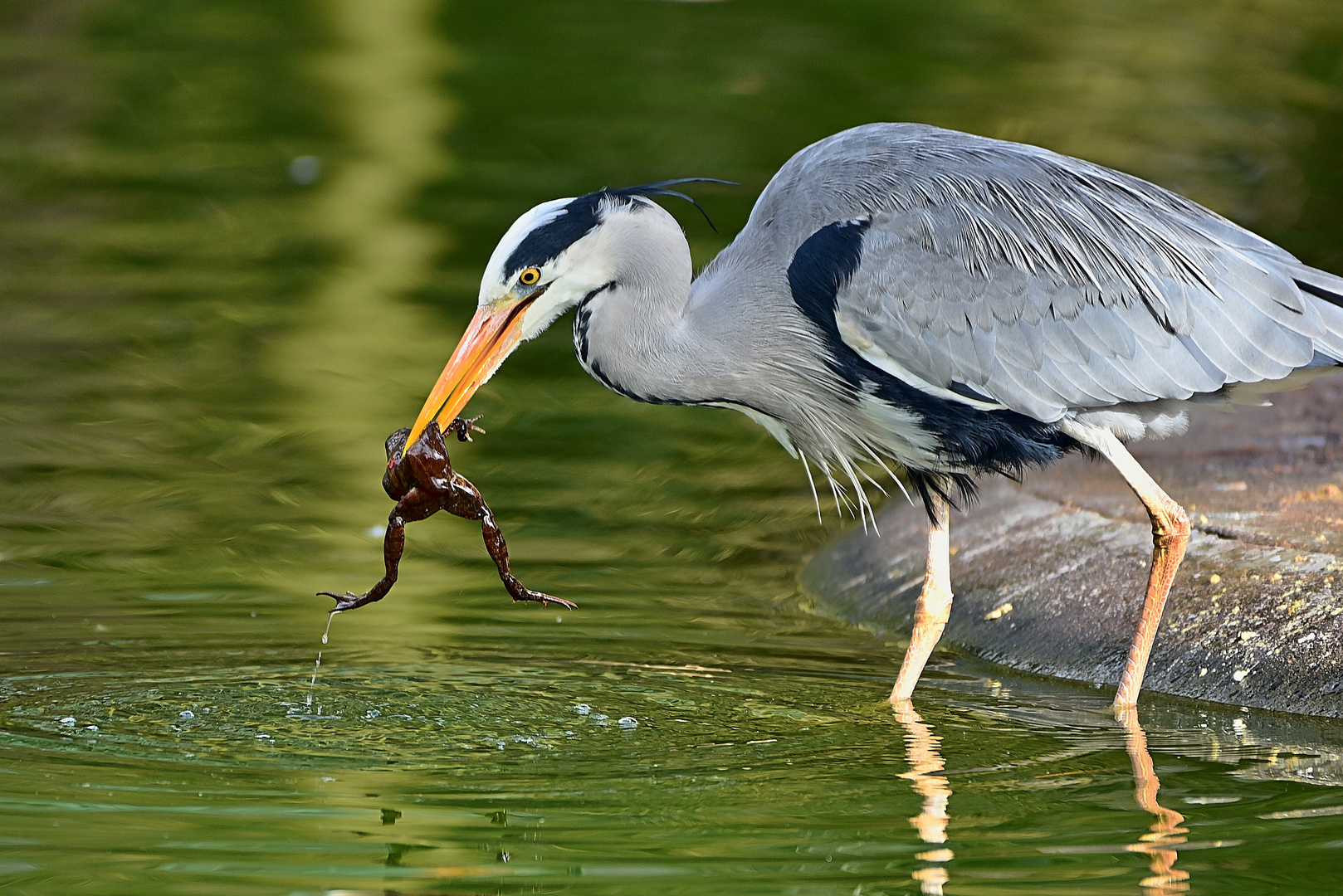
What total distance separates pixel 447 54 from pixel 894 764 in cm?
1747

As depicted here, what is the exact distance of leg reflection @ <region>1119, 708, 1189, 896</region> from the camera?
4875 millimetres

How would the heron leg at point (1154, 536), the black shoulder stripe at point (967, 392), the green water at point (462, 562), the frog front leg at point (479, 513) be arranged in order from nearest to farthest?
the green water at point (462, 562)
the frog front leg at point (479, 513)
the heron leg at point (1154, 536)
the black shoulder stripe at point (967, 392)

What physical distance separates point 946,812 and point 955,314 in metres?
2.14

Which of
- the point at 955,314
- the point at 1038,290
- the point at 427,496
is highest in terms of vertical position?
the point at 1038,290

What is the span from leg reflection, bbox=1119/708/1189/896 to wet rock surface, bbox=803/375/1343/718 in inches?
26.9

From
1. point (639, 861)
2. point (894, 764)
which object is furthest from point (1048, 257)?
point (639, 861)

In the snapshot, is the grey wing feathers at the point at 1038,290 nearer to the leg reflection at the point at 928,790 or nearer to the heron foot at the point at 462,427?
the leg reflection at the point at 928,790

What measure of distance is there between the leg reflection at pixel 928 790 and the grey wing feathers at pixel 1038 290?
1251 mm

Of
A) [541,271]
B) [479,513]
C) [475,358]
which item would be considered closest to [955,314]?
[541,271]

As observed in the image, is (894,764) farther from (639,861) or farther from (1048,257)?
(1048,257)

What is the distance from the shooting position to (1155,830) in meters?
5.34

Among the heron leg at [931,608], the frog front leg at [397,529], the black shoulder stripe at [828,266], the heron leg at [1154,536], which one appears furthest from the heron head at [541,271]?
the heron leg at [1154,536]

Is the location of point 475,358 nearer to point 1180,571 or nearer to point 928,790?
point 928,790

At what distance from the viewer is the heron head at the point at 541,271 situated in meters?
6.58
